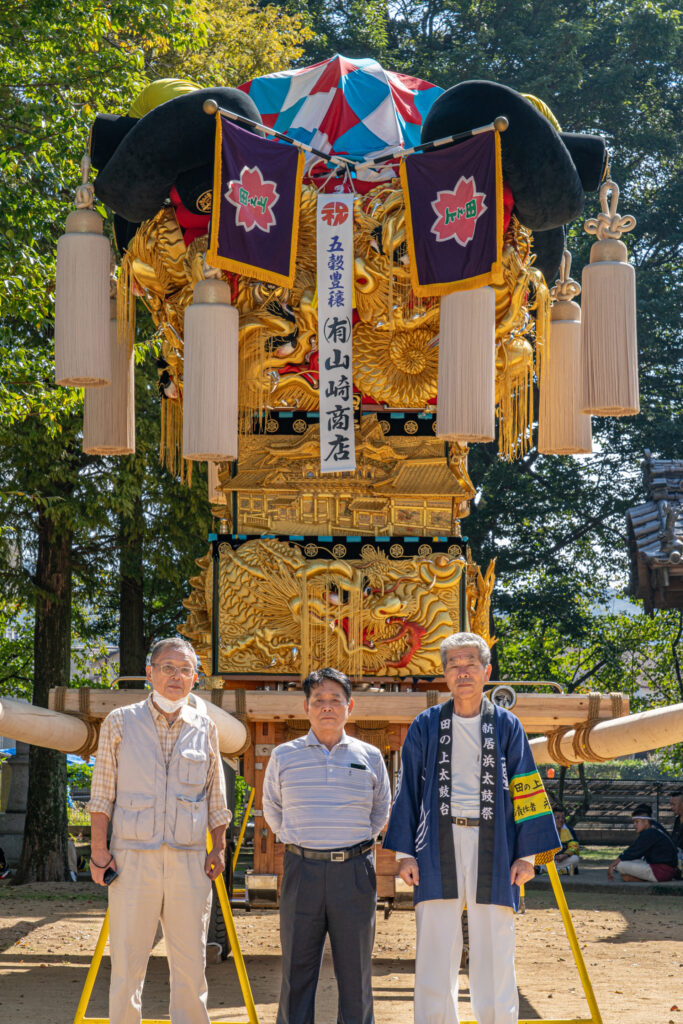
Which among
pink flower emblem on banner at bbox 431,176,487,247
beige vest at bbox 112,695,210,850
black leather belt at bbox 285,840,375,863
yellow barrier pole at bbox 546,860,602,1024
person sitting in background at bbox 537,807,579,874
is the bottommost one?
person sitting in background at bbox 537,807,579,874

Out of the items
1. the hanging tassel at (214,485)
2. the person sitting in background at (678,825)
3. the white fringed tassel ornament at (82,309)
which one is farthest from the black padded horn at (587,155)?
the person sitting in background at (678,825)

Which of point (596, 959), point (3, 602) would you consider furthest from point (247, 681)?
point (3, 602)

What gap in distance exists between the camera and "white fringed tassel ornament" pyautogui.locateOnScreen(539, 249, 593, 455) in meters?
8.04

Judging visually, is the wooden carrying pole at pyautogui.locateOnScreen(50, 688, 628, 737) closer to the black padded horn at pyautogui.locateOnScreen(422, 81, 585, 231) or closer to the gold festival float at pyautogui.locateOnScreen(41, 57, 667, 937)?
the gold festival float at pyautogui.locateOnScreen(41, 57, 667, 937)

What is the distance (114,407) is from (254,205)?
154 cm

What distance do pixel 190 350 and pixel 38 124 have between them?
3857 mm

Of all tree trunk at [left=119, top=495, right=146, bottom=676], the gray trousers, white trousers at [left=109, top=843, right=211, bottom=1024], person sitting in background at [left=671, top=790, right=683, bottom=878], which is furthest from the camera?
tree trunk at [left=119, top=495, right=146, bottom=676]

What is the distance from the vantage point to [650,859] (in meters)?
13.4

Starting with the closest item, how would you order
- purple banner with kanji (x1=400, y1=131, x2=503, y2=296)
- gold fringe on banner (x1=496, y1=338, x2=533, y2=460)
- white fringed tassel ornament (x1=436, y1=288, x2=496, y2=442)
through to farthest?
white fringed tassel ornament (x1=436, y1=288, x2=496, y2=442)
purple banner with kanji (x1=400, y1=131, x2=503, y2=296)
gold fringe on banner (x1=496, y1=338, x2=533, y2=460)

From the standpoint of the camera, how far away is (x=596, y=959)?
29.3 ft

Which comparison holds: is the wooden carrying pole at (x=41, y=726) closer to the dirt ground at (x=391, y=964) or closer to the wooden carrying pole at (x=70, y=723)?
the wooden carrying pole at (x=70, y=723)

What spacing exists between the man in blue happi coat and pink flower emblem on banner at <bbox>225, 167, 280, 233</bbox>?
3085 mm

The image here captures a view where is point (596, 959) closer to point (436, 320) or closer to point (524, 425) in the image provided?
point (524, 425)

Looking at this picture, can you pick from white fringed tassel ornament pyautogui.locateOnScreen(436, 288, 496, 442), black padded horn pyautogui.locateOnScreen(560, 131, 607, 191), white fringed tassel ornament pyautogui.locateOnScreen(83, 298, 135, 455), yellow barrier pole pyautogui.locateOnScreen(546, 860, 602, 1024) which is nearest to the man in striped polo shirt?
yellow barrier pole pyautogui.locateOnScreen(546, 860, 602, 1024)
